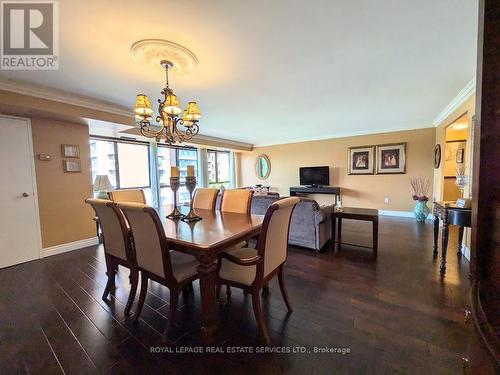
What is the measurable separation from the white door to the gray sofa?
3409 millimetres

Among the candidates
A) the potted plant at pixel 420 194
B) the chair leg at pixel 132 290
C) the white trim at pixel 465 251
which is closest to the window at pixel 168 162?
the chair leg at pixel 132 290

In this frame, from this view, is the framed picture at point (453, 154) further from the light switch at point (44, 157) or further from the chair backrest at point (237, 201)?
the light switch at point (44, 157)

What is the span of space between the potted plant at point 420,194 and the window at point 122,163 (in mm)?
6428

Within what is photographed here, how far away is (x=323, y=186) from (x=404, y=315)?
15.5 feet

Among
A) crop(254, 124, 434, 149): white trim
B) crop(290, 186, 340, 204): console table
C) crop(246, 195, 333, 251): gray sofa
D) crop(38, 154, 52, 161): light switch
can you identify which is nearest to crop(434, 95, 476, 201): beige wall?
crop(254, 124, 434, 149): white trim

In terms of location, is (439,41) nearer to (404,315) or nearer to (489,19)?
(489,19)

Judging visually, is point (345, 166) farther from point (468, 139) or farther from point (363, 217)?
point (363, 217)

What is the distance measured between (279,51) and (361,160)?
15.4 ft

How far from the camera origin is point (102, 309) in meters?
1.82

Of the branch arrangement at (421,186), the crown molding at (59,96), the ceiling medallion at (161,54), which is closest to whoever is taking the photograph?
the ceiling medallion at (161,54)

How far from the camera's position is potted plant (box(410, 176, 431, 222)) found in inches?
180

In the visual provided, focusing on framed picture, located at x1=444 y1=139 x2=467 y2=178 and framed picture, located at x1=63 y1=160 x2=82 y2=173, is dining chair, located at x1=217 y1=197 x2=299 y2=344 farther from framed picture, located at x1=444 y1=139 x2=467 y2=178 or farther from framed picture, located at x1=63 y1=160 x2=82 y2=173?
framed picture, located at x1=444 y1=139 x2=467 y2=178

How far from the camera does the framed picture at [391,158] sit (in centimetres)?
517

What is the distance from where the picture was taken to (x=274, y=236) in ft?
5.08
